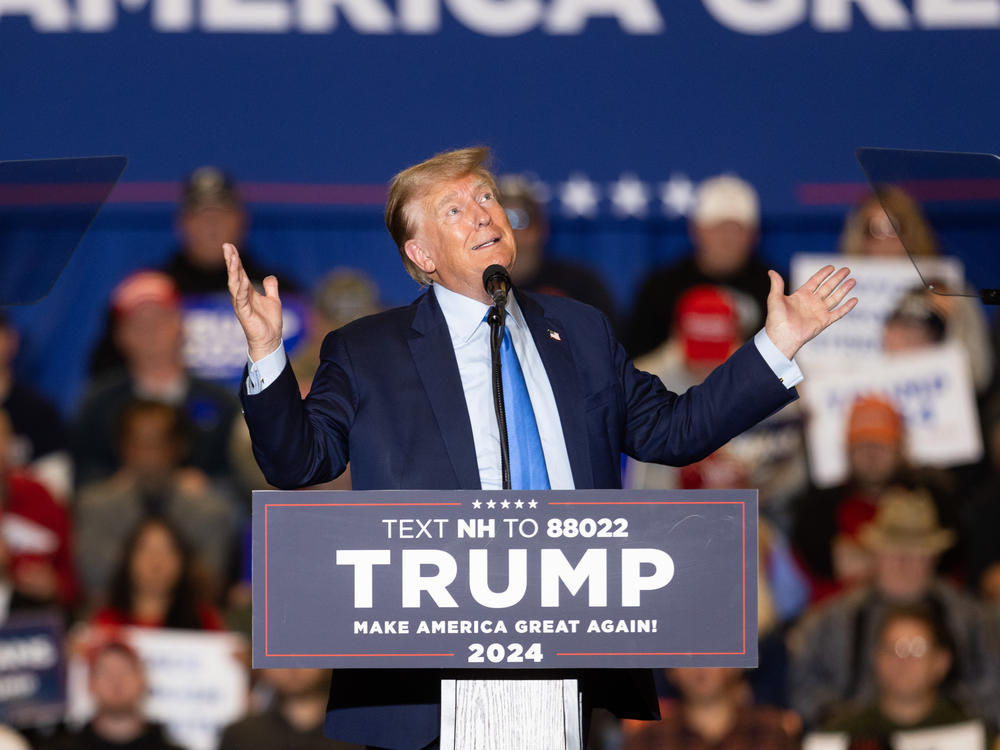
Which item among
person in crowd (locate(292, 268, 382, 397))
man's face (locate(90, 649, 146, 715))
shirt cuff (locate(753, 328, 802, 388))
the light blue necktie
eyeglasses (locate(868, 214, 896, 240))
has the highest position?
eyeglasses (locate(868, 214, 896, 240))

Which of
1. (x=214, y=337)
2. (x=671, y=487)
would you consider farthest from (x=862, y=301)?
(x=214, y=337)

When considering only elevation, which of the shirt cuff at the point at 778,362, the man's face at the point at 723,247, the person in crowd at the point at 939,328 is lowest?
the shirt cuff at the point at 778,362

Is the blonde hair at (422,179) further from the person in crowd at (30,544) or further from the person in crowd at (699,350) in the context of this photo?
the person in crowd at (30,544)

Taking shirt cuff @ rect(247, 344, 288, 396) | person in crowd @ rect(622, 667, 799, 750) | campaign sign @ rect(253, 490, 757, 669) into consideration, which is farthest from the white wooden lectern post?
person in crowd @ rect(622, 667, 799, 750)

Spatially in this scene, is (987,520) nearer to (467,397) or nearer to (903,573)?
(903,573)

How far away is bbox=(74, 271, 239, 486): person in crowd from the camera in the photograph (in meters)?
4.63

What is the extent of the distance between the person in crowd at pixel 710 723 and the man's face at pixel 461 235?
249cm

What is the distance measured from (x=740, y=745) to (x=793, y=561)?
649 millimetres

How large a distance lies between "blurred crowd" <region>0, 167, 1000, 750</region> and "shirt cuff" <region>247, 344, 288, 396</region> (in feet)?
8.47

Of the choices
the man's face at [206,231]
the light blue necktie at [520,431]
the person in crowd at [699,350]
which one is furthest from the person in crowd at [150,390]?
the light blue necktie at [520,431]

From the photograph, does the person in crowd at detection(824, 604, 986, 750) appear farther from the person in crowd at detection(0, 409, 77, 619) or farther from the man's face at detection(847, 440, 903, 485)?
the person in crowd at detection(0, 409, 77, 619)

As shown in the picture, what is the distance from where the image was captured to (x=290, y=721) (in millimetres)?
4371

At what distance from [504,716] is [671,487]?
2.58m

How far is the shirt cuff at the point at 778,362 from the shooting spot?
6.46 feet
